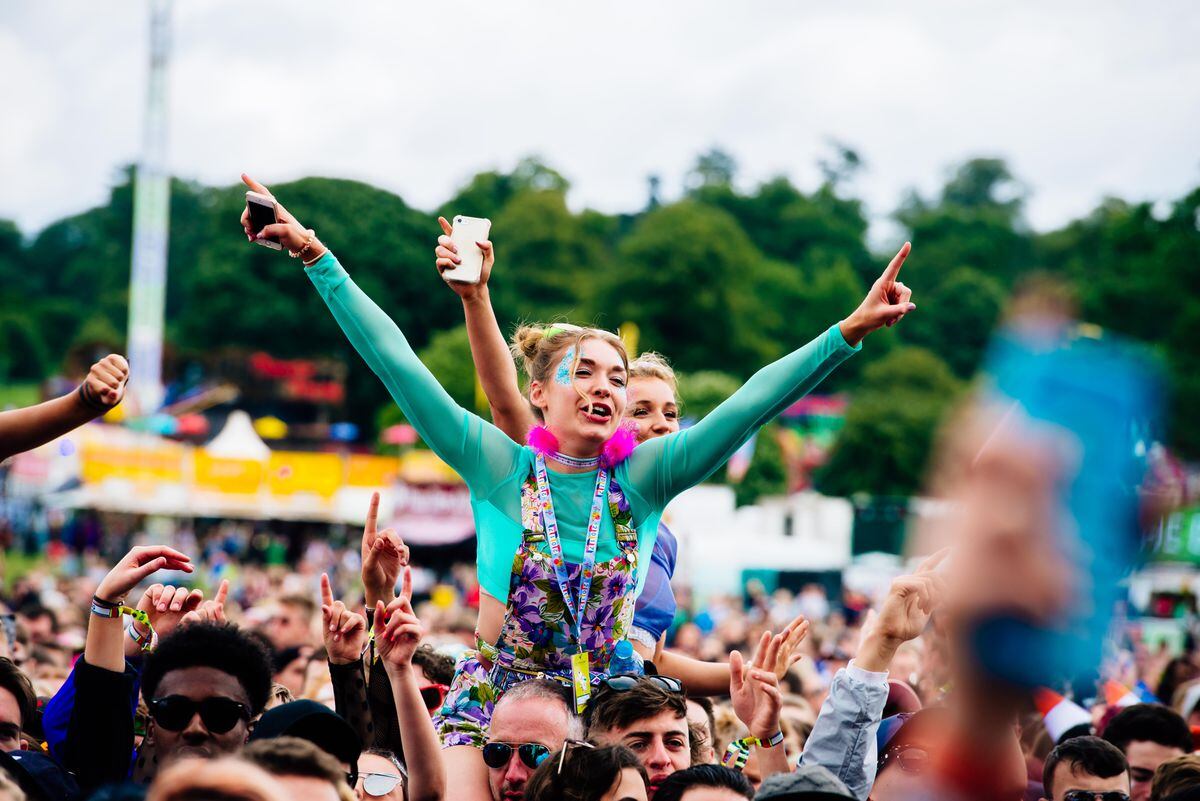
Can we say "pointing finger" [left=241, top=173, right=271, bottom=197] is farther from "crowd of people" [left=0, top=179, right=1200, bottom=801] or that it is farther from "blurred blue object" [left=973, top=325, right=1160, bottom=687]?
"blurred blue object" [left=973, top=325, right=1160, bottom=687]

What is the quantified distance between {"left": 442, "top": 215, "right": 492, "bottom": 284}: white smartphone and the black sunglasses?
4.81 ft

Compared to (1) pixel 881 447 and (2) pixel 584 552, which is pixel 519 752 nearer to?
(2) pixel 584 552

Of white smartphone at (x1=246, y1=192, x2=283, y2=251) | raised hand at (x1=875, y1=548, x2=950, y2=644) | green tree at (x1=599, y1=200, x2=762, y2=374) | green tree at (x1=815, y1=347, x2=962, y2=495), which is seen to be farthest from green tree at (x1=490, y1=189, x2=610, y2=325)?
raised hand at (x1=875, y1=548, x2=950, y2=644)

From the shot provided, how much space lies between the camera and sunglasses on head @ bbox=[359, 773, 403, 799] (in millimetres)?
3912

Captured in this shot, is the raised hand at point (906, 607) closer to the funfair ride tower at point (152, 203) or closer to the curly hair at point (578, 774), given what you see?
the curly hair at point (578, 774)

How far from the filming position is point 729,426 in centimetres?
404

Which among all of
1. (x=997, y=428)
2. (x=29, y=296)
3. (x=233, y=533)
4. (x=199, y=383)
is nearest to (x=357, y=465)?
(x=233, y=533)

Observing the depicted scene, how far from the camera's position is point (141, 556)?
149 inches

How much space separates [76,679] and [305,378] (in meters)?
65.1

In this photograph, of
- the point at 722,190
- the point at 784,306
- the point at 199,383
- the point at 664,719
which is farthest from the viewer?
the point at 722,190

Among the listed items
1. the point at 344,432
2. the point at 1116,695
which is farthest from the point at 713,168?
the point at 1116,695

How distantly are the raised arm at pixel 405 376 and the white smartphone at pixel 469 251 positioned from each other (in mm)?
279

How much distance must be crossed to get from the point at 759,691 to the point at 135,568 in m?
1.71

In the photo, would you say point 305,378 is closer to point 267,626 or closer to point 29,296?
point 29,296
